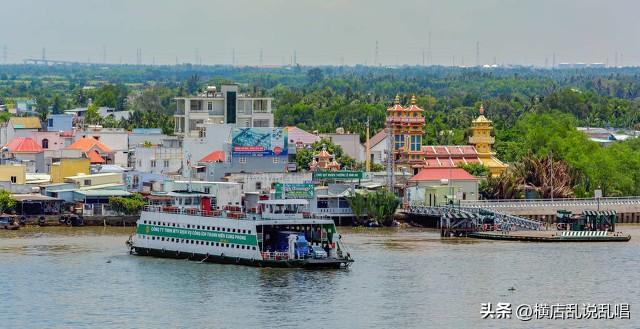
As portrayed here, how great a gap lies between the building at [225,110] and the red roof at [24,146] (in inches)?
313

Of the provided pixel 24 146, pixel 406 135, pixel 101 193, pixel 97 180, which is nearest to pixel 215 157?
pixel 97 180

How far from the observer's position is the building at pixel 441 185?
3280 inches

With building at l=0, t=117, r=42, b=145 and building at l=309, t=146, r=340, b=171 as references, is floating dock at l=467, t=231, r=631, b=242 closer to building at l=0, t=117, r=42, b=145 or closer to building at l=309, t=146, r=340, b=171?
building at l=309, t=146, r=340, b=171

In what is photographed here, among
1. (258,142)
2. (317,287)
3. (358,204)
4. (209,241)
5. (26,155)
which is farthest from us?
(26,155)

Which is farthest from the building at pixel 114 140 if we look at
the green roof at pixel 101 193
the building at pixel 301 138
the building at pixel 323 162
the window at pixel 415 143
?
the window at pixel 415 143

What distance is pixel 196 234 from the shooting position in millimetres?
60906

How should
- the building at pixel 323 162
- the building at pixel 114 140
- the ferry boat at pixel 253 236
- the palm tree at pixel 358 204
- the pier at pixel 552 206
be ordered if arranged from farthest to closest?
the building at pixel 114 140, the building at pixel 323 162, the pier at pixel 552 206, the palm tree at pixel 358 204, the ferry boat at pixel 253 236

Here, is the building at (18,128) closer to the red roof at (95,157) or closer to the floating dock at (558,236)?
the red roof at (95,157)

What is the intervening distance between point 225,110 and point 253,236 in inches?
1341

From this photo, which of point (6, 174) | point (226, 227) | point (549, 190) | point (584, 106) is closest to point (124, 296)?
point (226, 227)

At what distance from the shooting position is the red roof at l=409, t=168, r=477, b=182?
3319 inches

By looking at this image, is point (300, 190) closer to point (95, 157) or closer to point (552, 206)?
point (552, 206)

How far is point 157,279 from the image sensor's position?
55875 mm

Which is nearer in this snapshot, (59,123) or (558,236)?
(558,236)
